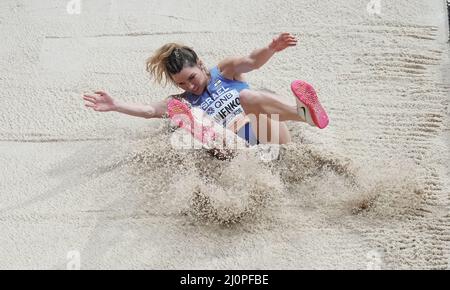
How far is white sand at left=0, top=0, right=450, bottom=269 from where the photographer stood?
2.57 m

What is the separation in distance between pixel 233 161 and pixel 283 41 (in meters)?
0.49

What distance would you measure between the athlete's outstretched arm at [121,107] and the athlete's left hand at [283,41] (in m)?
0.46

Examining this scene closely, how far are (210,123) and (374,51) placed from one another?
3.13ft

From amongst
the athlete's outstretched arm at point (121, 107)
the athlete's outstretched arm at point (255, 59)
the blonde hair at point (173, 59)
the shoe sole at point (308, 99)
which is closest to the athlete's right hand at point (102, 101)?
the athlete's outstretched arm at point (121, 107)

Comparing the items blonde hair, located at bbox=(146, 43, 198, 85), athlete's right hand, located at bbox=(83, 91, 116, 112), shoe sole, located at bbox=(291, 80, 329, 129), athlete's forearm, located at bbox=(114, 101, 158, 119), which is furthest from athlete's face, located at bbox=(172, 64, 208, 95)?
shoe sole, located at bbox=(291, 80, 329, 129)

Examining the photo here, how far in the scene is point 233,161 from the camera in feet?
9.04

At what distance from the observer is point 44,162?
2984mm

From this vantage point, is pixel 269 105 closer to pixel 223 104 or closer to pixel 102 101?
pixel 223 104

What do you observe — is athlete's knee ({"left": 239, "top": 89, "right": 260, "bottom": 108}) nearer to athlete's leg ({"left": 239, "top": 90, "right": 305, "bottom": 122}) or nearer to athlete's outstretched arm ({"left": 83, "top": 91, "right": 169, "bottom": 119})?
athlete's leg ({"left": 239, "top": 90, "right": 305, "bottom": 122})

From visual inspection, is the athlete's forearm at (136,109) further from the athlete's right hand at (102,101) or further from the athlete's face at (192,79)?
the athlete's face at (192,79)

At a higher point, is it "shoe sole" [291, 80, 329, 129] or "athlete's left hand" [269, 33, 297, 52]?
"athlete's left hand" [269, 33, 297, 52]

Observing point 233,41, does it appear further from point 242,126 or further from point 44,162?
point 44,162

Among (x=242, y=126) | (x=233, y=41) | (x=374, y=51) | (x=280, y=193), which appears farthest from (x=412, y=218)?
(x=233, y=41)

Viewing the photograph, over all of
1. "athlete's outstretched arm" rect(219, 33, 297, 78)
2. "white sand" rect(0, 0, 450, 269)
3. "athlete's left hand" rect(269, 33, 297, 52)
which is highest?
"athlete's left hand" rect(269, 33, 297, 52)
